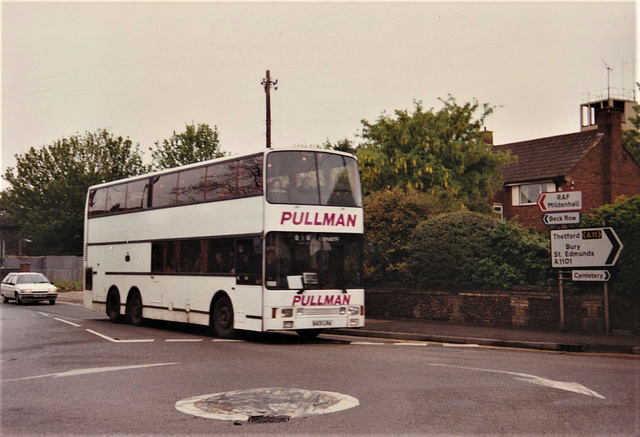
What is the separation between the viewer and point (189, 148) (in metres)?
57.9

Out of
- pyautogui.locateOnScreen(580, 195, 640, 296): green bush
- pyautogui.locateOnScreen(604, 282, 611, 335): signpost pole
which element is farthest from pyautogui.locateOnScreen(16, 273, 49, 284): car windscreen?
pyautogui.locateOnScreen(604, 282, 611, 335): signpost pole

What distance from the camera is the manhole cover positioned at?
7.80 m

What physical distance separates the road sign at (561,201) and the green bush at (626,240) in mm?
748

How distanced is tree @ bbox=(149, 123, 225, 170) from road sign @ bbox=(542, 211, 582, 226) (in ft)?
137

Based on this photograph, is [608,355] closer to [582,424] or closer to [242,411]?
[582,424]

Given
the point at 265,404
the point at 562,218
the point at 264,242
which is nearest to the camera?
the point at 265,404

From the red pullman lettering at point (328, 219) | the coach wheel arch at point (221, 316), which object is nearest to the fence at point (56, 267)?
the coach wheel arch at point (221, 316)

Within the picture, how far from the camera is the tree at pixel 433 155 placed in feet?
105

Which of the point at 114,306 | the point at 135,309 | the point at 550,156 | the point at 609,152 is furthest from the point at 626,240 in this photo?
the point at 550,156

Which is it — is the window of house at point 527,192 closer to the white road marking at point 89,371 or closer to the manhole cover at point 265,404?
the white road marking at point 89,371

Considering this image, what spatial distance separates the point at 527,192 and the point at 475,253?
2534cm

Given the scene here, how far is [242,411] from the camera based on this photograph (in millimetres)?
8000

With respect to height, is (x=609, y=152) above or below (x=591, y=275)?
above

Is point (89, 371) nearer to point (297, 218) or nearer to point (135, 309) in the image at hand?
point (297, 218)
